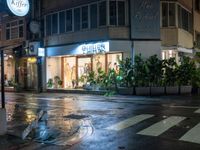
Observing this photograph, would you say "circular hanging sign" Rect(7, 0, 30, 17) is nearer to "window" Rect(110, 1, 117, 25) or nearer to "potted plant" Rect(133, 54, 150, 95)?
"potted plant" Rect(133, 54, 150, 95)

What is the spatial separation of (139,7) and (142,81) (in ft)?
19.8

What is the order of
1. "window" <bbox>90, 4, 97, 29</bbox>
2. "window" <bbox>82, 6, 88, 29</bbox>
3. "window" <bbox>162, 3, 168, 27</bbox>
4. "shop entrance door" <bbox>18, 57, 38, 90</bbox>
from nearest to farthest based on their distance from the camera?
"window" <bbox>90, 4, 97, 29</bbox>
"window" <bbox>162, 3, 168, 27</bbox>
"window" <bbox>82, 6, 88, 29</bbox>
"shop entrance door" <bbox>18, 57, 38, 90</bbox>

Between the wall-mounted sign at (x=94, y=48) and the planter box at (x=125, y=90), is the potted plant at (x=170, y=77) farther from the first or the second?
the wall-mounted sign at (x=94, y=48)

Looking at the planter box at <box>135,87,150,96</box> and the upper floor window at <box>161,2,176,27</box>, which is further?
A: the upper floor window at <box>161,2,176,27</box>

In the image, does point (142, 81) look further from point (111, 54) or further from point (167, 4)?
point (167, 4)

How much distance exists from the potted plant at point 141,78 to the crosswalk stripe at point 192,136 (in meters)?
13.9

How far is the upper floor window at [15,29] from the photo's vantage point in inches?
1377

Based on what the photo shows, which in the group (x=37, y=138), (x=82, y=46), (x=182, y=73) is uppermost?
(x=82, y=46)

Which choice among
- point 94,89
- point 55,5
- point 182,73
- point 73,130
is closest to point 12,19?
point 55,5

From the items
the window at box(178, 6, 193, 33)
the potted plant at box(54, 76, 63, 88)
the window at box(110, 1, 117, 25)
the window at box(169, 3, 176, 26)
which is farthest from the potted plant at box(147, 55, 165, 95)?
the potted plant at box(54, 76, 63, 88)

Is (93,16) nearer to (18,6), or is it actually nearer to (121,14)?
(121,14)

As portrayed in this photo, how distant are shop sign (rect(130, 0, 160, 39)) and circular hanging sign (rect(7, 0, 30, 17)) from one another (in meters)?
15.9

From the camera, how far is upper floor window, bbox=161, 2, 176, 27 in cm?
2850

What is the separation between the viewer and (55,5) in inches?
1230
